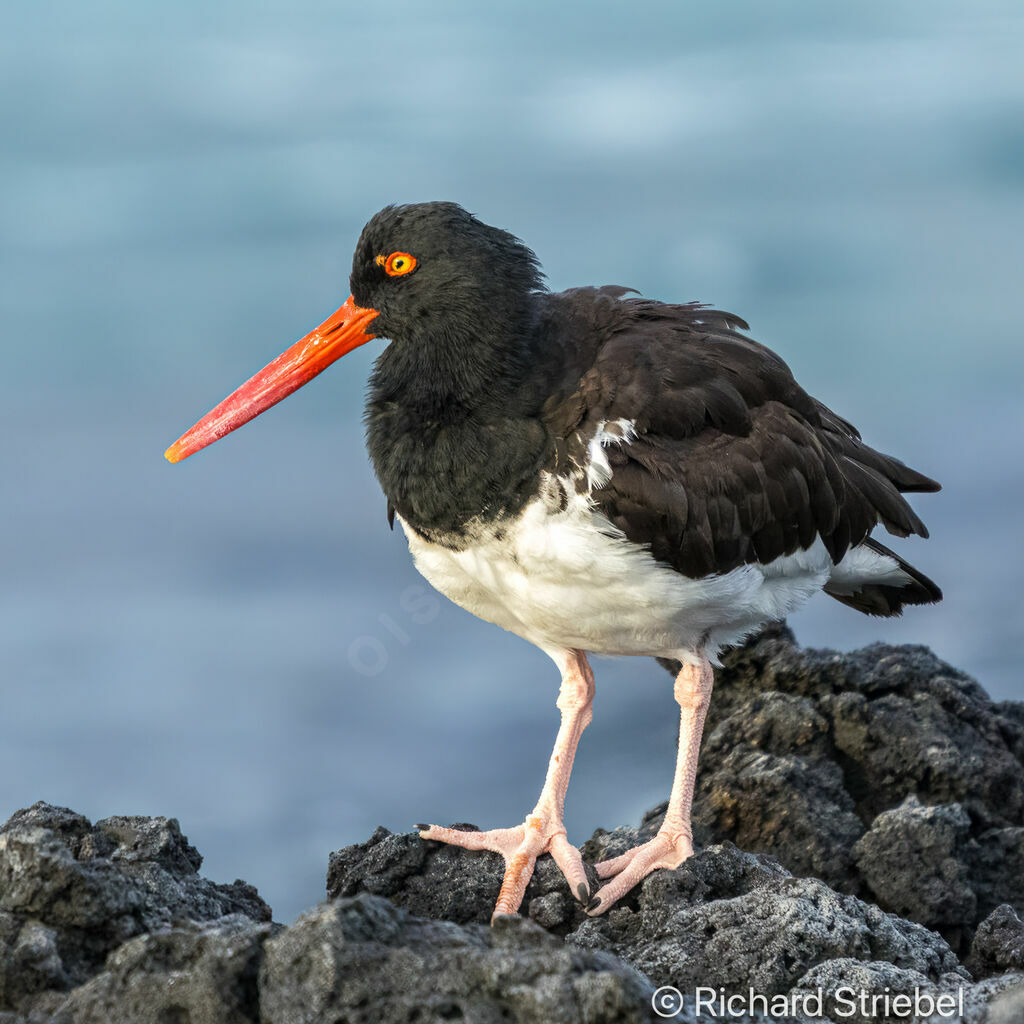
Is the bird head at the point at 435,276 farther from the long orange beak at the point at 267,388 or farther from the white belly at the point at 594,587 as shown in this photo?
the white belly at the point at 594,587

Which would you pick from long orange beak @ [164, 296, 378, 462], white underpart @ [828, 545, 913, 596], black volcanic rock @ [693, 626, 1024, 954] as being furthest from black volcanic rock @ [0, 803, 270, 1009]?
white underpart @ [828, 545, 913, 596]

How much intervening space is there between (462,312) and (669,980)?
9.16 ft

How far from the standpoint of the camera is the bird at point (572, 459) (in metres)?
5.42

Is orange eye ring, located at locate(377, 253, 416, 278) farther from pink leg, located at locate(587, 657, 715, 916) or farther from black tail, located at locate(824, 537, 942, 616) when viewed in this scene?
black tail, located at locate(824, 537, 942, 616)

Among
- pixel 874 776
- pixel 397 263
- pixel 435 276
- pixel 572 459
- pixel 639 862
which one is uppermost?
pixel 397 263

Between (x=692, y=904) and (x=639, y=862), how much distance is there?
22.3 inches

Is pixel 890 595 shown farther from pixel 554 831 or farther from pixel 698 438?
pixel 554 831

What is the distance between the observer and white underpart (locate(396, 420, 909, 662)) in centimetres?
537

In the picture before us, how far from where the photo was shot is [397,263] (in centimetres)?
566

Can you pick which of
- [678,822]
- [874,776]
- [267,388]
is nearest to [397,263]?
[267,388]

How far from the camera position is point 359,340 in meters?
6.01

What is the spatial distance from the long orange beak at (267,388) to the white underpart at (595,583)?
885mm

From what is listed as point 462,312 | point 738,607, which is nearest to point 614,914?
point 738,607

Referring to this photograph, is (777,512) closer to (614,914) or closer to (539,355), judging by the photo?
(539,355)
